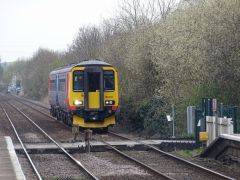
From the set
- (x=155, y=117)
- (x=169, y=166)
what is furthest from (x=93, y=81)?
(x=169, y=166)

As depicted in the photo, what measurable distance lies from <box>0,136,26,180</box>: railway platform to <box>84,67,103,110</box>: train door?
6.82 metres

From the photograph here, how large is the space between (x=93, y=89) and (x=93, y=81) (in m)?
0.38

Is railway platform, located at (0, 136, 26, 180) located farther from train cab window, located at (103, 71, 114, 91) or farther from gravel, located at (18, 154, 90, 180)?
train cab window, located at (103, 71, 114, 91)

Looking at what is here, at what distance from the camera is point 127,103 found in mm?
30672

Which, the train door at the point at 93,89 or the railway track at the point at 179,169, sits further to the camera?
the train door at the point at 93,89

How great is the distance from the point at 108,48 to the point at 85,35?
18.7 metres

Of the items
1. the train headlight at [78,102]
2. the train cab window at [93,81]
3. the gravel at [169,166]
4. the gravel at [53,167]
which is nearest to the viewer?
the gravel at [169,166]

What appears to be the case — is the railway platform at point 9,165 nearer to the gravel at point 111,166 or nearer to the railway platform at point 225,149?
the gravel at point 111,166

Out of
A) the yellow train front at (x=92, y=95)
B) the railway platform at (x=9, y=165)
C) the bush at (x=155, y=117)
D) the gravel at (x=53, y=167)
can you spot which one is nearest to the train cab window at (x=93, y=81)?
the yellow train front at (x=92, y=95)

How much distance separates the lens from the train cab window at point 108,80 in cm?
2748

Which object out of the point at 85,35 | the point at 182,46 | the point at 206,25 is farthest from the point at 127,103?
the point at 85,35

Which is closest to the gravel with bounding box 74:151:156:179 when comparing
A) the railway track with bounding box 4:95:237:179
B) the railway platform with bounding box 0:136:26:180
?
the railway track with bounding box 4:95:237:179

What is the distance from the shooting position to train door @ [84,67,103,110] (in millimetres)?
27172

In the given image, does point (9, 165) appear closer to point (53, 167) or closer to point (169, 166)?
point (53, 167)
